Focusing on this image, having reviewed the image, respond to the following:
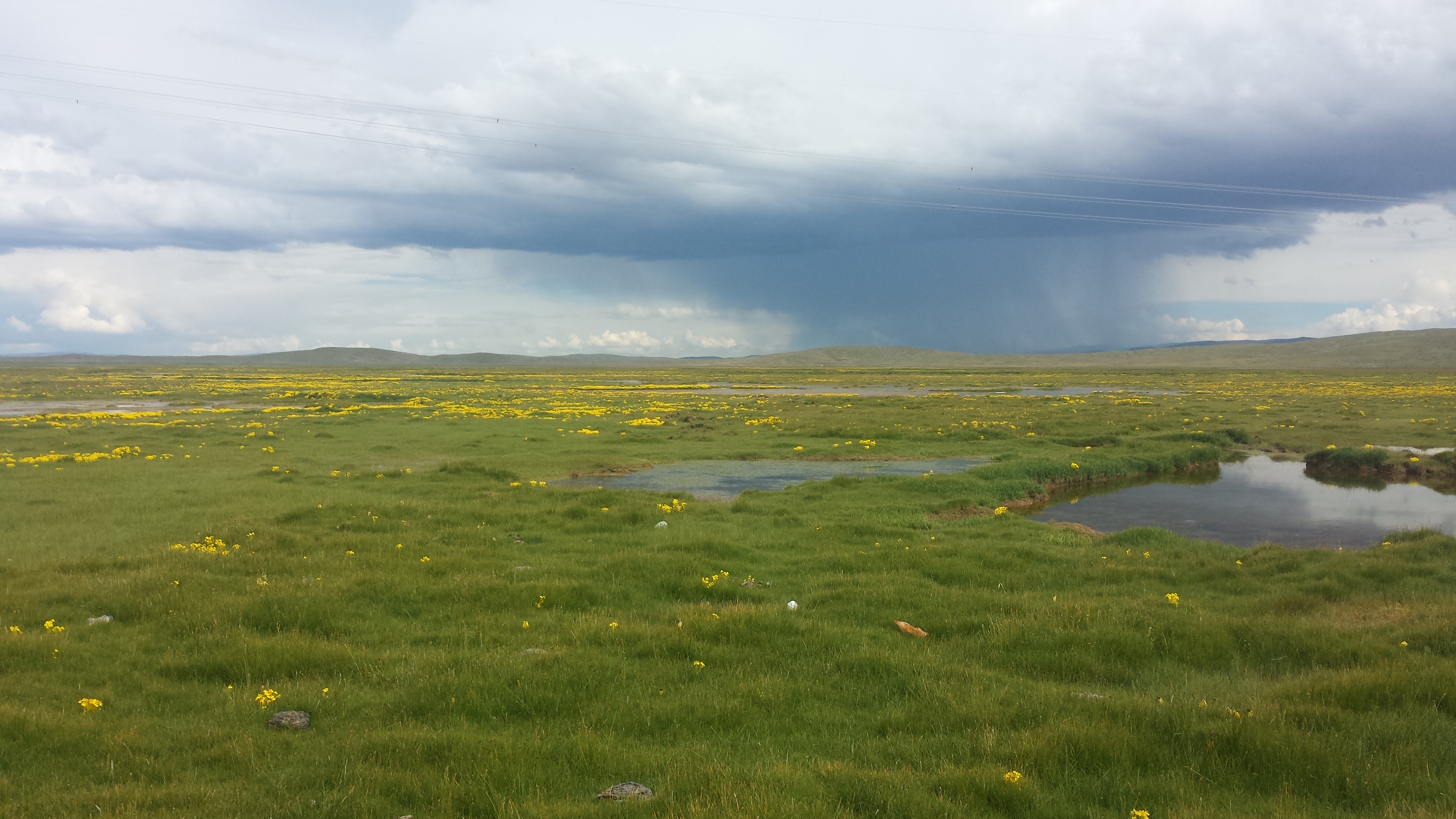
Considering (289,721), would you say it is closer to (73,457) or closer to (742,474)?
(742,474)

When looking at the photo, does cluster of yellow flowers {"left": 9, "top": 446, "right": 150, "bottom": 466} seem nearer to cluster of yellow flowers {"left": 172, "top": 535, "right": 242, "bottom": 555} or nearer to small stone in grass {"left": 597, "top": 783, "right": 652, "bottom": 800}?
cluster of yellow flowers {"left": 172, "top": 535, "right": 242, "bottom": 555}

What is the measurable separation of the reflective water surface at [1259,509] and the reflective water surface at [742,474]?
5856 mm

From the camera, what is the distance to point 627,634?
1038 cm

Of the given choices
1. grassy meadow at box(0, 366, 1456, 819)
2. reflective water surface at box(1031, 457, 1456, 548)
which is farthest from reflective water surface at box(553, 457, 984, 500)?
reflective water surface at box(1031, 457, 1456, 548)

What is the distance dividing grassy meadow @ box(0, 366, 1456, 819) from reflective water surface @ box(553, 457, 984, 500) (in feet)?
9.58

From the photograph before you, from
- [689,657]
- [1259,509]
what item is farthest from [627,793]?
[1259,509]

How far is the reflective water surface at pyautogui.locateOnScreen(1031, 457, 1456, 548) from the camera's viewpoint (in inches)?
865

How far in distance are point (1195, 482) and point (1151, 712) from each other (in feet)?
91.0

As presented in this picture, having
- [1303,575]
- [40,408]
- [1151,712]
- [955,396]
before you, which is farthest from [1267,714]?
[40,408]

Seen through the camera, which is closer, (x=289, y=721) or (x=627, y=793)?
(x=627, y=793)

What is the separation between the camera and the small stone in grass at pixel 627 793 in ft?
20.4

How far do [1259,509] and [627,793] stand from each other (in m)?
26.8

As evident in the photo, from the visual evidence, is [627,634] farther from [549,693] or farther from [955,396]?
[955,396]

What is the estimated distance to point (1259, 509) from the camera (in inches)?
1001
